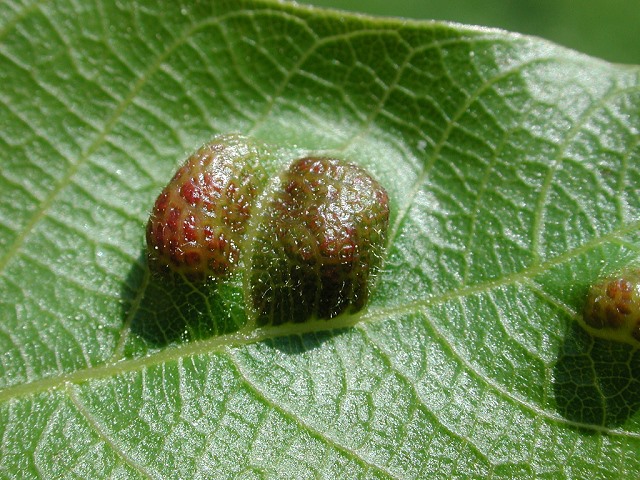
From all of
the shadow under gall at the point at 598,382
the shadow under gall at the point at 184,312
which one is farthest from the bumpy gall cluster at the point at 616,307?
the shadow under gall at the point at 184,312

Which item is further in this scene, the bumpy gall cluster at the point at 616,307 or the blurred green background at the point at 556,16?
Answer: the blurred green background at the point at 556,16

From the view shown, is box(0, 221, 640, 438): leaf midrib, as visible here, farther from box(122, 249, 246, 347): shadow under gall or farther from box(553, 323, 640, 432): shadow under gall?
box(553, 323, 640, 432): shadow under gall

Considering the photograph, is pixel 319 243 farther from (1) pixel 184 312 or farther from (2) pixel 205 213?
(1) pixel 184 312

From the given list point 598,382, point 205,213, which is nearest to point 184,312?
point 205,213

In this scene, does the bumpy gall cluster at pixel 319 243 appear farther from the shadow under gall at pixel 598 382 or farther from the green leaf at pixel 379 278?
the shadow under gall at pixel 598 382

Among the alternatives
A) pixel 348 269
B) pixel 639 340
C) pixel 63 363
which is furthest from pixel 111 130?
pixel 639 340

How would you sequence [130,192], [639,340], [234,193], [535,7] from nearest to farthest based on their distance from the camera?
[639,340]
[234,193]
[130,192]
[535,7]

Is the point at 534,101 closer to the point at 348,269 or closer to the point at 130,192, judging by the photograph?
the point at 348,269
